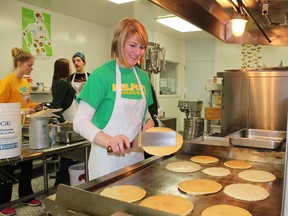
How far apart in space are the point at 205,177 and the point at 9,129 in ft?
4.09

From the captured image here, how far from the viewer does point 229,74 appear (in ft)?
8.73

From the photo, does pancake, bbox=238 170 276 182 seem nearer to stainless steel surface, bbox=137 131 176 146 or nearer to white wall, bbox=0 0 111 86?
stainless steel surface, bbox=137 131 176 146

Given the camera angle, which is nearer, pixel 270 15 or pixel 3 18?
pixel 270 15

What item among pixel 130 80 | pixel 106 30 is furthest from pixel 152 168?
pixel 106 30

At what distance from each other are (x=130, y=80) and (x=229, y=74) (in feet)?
4.83

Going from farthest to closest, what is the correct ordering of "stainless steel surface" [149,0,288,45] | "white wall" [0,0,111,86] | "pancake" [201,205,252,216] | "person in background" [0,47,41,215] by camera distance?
"white wall" [0,0,111,86] → "person in background" [0,47,41,215] → "stainless steel surface" [149,0,288,45] → "pancake" [201,205,252,216]

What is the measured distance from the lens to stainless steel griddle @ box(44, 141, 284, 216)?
107 centimetres

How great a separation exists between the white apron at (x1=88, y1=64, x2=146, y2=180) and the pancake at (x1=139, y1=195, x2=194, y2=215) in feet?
1.25

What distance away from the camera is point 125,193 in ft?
3.73

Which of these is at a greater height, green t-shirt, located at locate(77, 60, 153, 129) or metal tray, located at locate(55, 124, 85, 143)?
green t-shirt, located at locate(77, 60, 153, 129)

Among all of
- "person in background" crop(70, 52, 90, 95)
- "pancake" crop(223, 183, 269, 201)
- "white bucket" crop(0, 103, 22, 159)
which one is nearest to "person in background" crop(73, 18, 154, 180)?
"pancake" crop(223, 183, 269, 201)

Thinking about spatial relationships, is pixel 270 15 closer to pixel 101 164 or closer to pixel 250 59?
pixel 101 164

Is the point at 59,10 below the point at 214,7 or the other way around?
the other way around

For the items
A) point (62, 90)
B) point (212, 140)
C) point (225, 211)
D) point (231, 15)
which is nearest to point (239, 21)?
point (231, 15)
